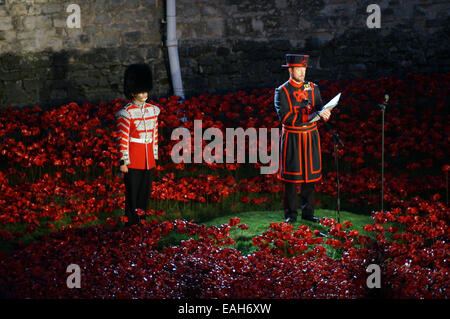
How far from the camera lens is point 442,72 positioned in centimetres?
944

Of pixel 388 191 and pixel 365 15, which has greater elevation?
pixel 365 15

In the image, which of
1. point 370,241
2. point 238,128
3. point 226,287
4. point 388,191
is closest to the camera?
point 226,287

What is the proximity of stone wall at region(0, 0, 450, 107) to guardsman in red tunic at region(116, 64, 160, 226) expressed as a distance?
14.2ft

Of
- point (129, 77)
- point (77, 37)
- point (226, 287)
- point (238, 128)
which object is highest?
point (77, 37)

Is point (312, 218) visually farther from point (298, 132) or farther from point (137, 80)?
point (137, 80)

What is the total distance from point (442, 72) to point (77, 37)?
618 centimetres

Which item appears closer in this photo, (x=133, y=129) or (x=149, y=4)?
(x=133, y=129)

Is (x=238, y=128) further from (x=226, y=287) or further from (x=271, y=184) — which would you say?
(x=226, y=287)

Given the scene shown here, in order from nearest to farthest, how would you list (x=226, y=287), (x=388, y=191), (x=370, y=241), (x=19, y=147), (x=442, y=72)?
(x=226, y=287) < (x=370, y=241) < (x=388, y=191) < (x=19, y=147) < (x=442, y=72)

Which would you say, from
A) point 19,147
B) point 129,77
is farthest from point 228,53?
point 129,77

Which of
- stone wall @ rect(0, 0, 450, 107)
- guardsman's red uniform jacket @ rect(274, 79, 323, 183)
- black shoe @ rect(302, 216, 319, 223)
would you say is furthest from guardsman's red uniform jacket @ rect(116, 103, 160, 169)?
stone wall @ rect(0, 0, 450, 107)

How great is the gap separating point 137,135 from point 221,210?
151cm

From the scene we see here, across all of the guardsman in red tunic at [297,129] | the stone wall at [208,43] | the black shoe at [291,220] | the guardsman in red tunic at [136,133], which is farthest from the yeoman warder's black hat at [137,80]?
the stone wall at [208,43]

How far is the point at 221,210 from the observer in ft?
21.5
